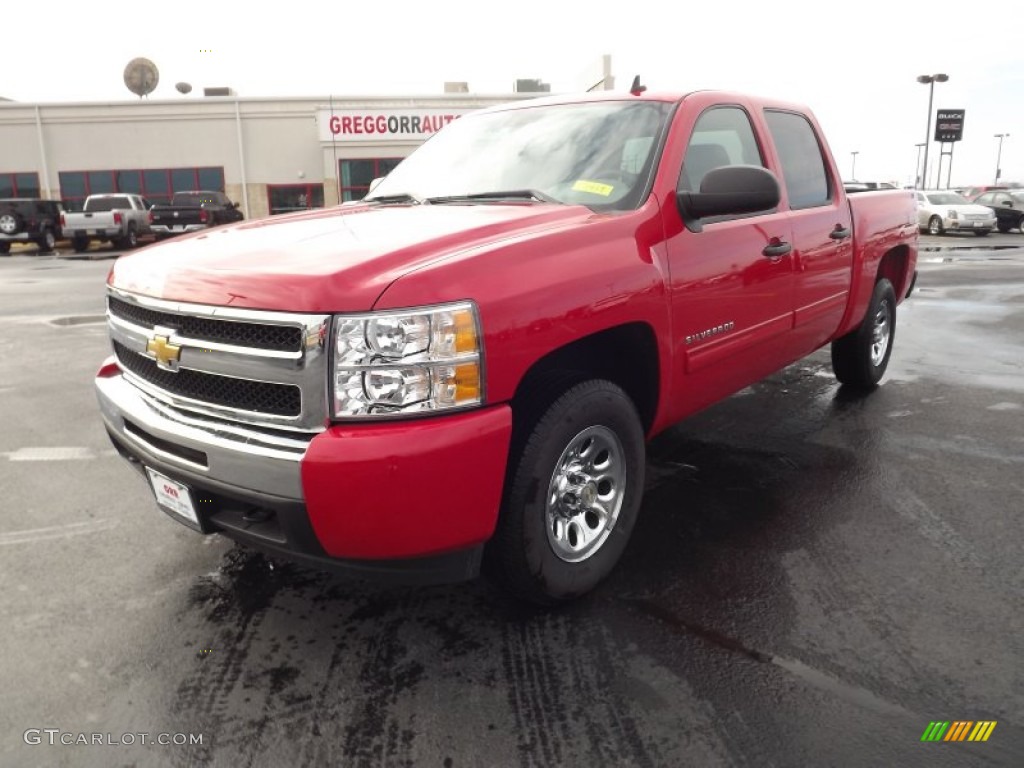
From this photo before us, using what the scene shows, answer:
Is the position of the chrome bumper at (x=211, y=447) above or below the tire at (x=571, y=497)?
above

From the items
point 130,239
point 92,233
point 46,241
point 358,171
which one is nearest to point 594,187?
point 92,233

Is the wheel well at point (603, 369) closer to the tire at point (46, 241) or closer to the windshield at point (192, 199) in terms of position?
the windshield at point (192, 199)

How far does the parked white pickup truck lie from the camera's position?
23.0 meters

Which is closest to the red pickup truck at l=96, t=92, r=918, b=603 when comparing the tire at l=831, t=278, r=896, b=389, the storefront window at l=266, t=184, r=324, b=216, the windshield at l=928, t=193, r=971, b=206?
the tire at l=831, t=278, r=896, b=389

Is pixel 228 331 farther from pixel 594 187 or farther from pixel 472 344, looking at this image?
pixel 594 187

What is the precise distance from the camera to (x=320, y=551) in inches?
90.0

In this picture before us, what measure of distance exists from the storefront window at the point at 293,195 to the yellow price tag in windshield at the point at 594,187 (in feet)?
95.6

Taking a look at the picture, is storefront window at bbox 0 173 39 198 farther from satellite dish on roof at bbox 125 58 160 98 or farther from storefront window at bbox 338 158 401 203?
storefront window at bbox 338 158 401 203

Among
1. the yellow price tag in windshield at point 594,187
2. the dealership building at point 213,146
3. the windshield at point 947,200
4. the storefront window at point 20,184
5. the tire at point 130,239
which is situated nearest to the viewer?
the yellow price tag in windshield at point 594,187

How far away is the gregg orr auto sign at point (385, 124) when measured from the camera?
2912cm

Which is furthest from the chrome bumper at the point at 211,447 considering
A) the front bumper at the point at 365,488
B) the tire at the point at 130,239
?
the tire at the point at 130,239

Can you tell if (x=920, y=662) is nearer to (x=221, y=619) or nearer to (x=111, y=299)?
(x=221, y=619)

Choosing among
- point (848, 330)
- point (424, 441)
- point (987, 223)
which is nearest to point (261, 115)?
point (987, 223)

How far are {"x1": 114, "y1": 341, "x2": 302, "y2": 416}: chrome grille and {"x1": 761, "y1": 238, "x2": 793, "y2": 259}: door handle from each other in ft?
7.71
